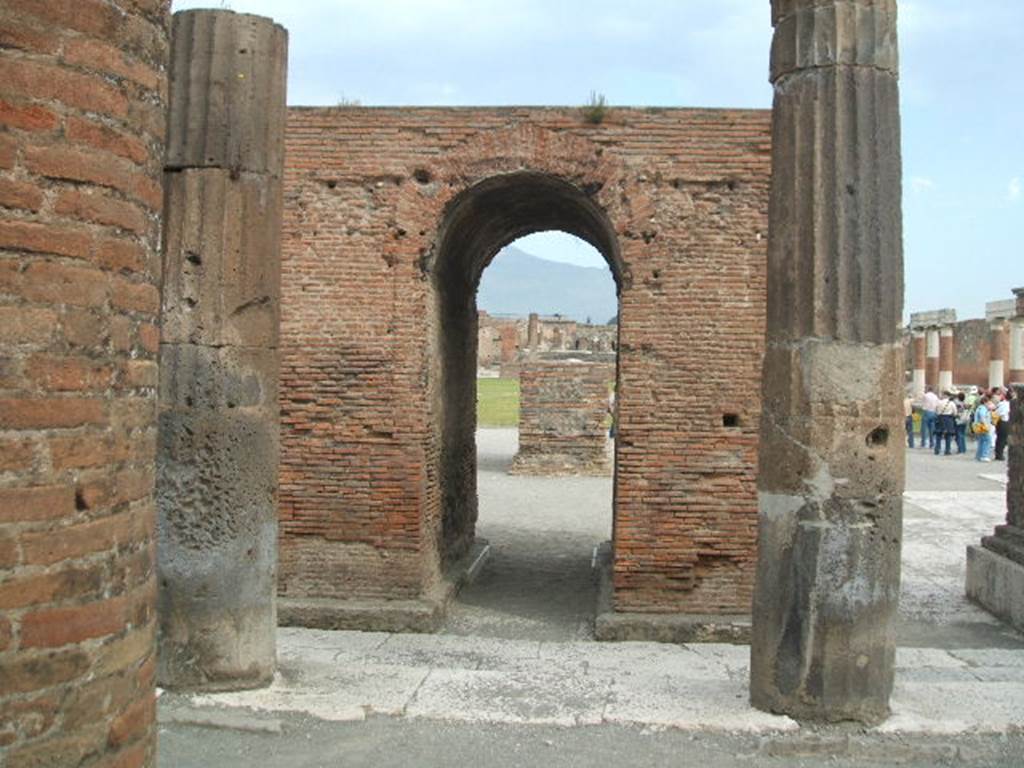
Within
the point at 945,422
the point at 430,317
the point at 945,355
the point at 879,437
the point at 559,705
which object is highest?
the point at 945,355

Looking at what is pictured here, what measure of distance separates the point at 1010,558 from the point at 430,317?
5.76 m

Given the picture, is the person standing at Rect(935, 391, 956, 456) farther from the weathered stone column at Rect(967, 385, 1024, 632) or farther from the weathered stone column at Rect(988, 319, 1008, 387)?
the weathered stone column at Rect(967, 385, 1024, 632)

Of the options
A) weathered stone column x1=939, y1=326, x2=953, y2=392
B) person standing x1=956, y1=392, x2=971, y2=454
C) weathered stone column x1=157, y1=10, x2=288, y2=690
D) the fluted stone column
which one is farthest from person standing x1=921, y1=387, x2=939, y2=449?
weathered stone column x1=157, y1=10, x2=288, y2=690

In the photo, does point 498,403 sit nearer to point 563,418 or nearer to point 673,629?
point 563,418

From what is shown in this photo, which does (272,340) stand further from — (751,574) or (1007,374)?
(1007,374)

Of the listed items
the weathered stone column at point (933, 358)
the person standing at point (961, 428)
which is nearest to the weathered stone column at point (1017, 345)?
the weathered stone column at point (933, 358)

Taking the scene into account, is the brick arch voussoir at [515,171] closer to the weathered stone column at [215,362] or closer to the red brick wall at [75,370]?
the weathered stone column at [215,362]

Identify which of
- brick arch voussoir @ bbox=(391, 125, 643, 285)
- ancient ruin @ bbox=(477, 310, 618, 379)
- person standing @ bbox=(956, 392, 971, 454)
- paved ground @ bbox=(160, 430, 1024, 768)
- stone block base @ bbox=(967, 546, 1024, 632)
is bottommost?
paved ground @ bbox=(160, 430, 1024, 768)

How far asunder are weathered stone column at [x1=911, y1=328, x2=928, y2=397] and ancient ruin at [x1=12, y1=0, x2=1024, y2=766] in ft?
115

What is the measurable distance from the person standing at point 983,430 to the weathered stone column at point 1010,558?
1434 cm

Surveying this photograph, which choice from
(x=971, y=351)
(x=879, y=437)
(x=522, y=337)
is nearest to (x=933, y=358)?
(x=971, y=351)

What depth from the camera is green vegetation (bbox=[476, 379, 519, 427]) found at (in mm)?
34500

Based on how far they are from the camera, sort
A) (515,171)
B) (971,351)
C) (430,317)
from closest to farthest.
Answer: (515,171) < (430,317) < (971,351)

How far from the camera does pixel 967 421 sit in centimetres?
2714
